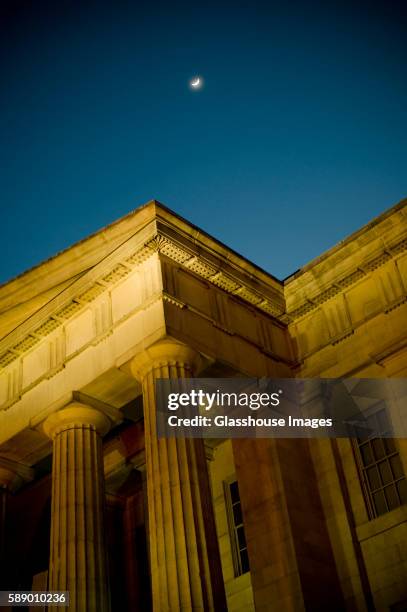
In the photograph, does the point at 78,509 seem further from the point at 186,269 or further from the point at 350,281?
the point at 350,281

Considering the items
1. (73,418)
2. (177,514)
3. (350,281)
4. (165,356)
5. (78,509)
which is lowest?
(177,514)

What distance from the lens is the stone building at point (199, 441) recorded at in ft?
68.5

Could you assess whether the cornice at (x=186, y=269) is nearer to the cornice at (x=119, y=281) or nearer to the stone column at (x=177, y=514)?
the cornice at (x=119, y=281)

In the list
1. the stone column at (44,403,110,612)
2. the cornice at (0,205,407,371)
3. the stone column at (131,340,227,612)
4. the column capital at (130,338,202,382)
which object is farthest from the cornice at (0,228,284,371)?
the stone column at (44,403,110,612)

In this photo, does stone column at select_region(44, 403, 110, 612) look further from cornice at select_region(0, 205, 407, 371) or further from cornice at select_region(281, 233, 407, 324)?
cornice at select_region(281, 233, 407, 324)

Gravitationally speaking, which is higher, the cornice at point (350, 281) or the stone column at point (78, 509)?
the cornice at point (350, 281)

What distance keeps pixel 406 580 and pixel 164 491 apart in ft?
22.4

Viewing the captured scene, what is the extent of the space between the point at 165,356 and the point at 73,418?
386cm

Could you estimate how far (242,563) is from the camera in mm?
25188

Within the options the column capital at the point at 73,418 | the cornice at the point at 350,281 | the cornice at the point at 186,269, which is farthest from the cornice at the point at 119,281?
the column capital at the point at 73,418

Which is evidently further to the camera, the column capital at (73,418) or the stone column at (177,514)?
the column capital at (73,418)

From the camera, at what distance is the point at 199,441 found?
833 inches

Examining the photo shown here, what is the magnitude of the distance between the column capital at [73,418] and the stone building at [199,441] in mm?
45

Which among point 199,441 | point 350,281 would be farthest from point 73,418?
point 350,281
